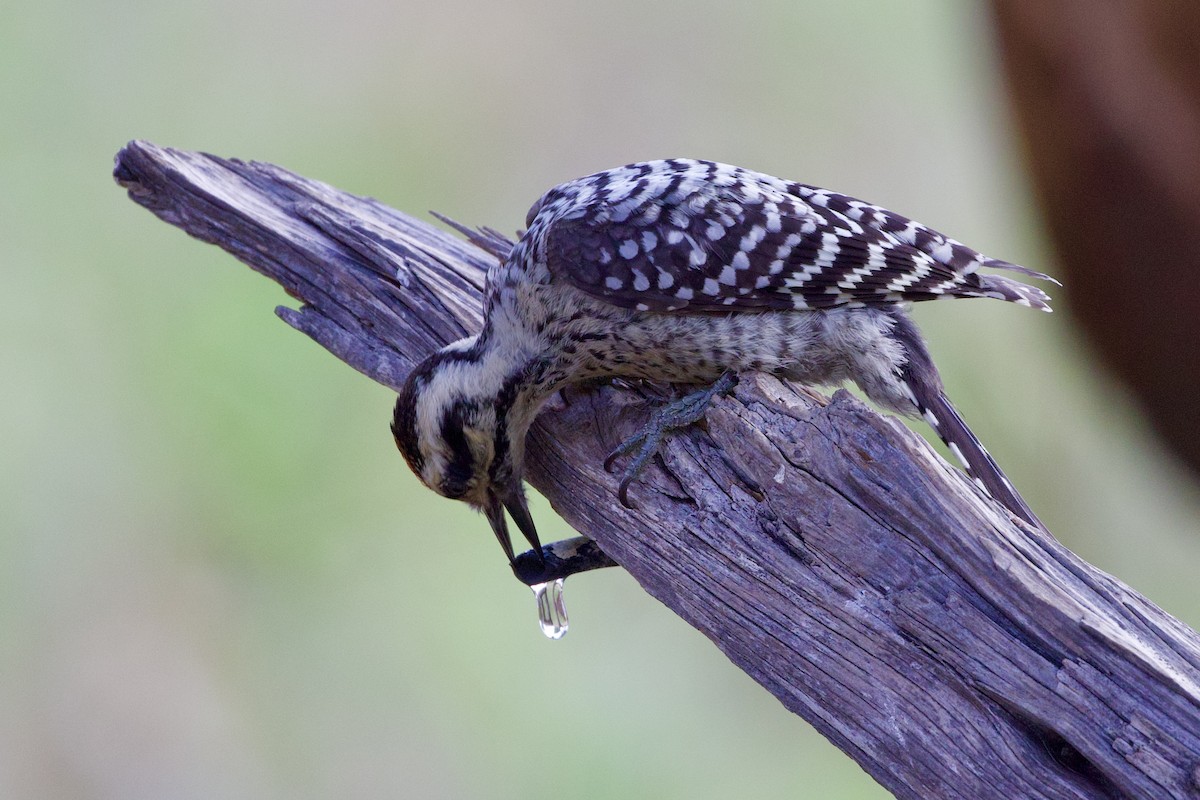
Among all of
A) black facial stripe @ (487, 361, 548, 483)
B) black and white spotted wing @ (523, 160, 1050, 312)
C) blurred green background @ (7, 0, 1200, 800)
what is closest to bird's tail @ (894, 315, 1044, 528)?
black and white spotted wing @ (523, 160, 1050, 312)

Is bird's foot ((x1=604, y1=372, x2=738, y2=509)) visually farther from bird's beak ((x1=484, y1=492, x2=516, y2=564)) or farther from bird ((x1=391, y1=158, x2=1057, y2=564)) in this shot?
bird's beak ((x1=484, y1=492, x2=516, y2=564))

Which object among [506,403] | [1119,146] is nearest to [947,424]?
[506,403]

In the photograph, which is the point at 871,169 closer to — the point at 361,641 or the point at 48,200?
the point at 361,641

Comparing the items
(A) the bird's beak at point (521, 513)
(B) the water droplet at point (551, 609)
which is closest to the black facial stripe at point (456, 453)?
(A) the bird's beak at point (521, 513)

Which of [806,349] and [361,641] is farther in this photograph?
[361,641]

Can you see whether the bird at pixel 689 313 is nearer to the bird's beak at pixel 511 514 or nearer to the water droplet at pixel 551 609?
the bird's beak at pixel 511 514

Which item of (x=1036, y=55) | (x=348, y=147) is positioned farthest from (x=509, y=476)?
(x=348, y=147)
